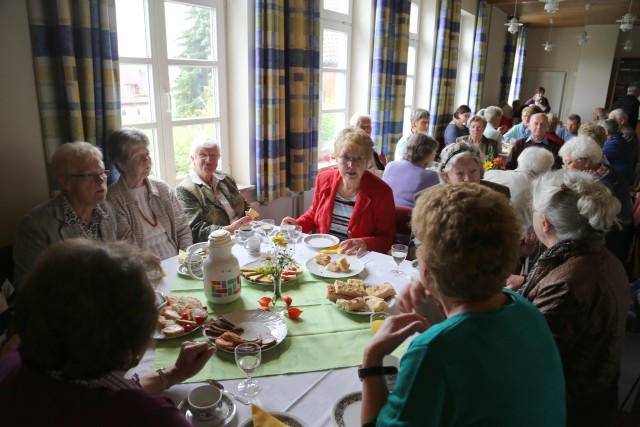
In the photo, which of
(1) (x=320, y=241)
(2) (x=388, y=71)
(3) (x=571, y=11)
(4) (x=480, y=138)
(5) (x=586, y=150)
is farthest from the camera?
(3) (x=571, y=11)

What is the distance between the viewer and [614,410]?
1.43 metres

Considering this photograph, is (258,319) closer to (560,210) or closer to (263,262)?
(263,262)

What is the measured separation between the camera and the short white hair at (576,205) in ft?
4.55

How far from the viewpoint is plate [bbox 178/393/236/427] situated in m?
Result: 1.06

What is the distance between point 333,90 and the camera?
4867mm

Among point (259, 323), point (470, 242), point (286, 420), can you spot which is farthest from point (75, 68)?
point (470, 242)

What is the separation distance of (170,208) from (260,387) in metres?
1.56

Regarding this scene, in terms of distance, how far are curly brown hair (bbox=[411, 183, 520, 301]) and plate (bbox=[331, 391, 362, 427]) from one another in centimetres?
40

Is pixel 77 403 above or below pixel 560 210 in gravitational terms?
below

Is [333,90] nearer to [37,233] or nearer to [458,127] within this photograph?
[458,127]

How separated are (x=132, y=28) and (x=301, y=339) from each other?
2.34 metres

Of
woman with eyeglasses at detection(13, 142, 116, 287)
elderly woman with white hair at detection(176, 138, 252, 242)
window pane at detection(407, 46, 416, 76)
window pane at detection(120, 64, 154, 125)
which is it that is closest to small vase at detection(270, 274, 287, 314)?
woman with eyeglasses at detection(13, 142, 116, 287)

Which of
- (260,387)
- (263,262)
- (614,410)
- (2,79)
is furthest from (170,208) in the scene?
(614,410)

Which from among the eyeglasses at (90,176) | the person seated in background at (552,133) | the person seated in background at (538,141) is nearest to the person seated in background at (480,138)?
the person seated in background at (538,141)
